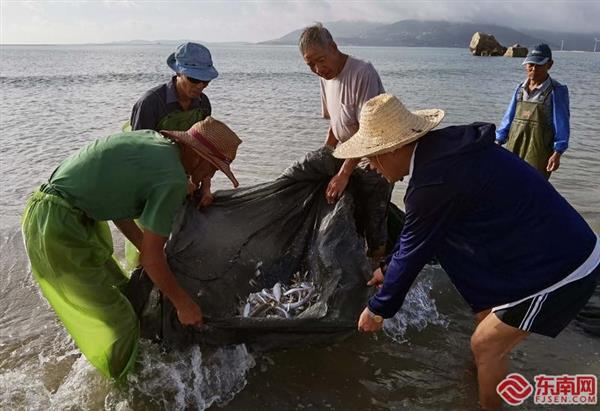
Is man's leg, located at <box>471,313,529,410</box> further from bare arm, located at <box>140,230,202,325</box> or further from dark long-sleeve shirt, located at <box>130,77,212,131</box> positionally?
dark long-sleeve shirt, located at <box>130,77,212,131</box>

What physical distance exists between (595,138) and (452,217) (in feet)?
32.0

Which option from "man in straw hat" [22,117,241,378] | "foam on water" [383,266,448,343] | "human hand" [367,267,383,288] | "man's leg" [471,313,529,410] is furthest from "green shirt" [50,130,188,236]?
"foam on water" [383,266,448,343]

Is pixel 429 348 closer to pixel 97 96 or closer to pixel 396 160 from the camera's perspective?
pixel 396 160

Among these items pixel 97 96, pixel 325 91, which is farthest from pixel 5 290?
pixel 97 96

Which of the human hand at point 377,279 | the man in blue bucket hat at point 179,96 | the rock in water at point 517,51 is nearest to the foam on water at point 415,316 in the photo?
the human hand at point 377,279

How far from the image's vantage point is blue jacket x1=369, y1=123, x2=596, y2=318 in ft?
6.41

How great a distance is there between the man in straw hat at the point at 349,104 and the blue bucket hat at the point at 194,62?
2.15ft

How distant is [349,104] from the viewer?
344 centimetres

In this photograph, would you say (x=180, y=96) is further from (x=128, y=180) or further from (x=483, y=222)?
(x=483, y=222)

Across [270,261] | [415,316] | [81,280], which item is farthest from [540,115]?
[81,280]

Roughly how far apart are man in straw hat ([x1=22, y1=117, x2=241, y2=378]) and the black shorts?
4.95ft

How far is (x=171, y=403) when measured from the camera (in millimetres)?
2836

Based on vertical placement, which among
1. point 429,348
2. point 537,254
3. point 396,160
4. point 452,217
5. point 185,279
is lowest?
point 429,348

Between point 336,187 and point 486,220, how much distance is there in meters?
1.39
